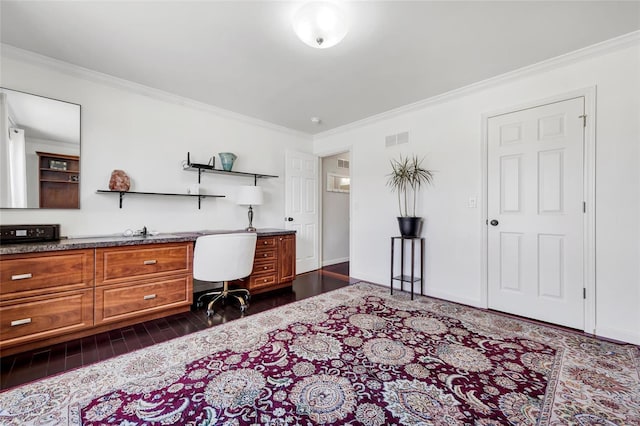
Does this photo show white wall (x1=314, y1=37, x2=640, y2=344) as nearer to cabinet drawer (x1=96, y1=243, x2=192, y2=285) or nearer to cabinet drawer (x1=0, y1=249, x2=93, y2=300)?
cabinet drawer (x1=96, y1=243, x2=192, y2=285)

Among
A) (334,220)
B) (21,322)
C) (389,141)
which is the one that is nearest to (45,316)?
(21,322)

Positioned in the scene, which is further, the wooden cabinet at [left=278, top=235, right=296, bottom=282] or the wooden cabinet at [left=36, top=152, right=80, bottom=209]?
the wooden cabinet at [left=278, top=235, right=296, bottom=282]

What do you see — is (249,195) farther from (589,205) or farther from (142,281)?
(589,205)

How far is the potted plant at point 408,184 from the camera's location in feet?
11.0

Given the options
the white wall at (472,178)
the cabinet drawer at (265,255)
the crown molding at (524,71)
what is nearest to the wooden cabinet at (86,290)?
the cabinet drawer at (265,255)

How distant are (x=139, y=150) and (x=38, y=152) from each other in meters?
0.82

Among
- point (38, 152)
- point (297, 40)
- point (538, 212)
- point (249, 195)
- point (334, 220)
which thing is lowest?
point (334, 220)

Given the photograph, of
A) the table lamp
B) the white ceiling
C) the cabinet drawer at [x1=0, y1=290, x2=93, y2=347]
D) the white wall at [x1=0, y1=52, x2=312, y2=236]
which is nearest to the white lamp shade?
the table lamp

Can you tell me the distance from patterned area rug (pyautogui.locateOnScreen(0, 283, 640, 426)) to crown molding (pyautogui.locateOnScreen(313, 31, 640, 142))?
246 centimetres

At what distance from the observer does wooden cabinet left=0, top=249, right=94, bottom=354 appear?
6.49 ft

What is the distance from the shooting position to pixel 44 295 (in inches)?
82.8

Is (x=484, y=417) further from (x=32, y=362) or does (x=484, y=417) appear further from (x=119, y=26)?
(x=119, y=26)

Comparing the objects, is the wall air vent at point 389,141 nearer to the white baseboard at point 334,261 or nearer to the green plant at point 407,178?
the green plant at point 407,178

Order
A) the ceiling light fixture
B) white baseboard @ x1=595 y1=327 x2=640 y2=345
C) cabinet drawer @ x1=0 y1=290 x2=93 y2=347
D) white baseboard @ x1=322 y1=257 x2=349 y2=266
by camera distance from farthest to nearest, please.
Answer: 1. white baseboard @ x1=322 y1=257 x2=349 y2=266
2. white baseboard @ x1=595 y1=327 x2=640 y2=345
3. cabinet drawer @ x1=0 y1=290 x2=93 y2=347
4. the ceiling light fixture
